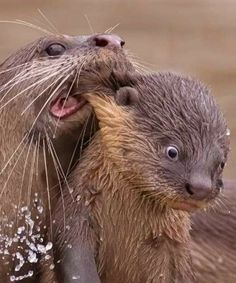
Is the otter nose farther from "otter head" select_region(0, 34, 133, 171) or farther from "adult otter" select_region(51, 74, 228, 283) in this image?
"otter head" select_region(0, 34, 133, 171)

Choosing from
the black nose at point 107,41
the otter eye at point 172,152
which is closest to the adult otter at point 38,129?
the black nose at point 107,41

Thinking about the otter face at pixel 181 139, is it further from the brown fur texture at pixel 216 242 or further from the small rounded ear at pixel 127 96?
the brown fur texture at pixel 216 242

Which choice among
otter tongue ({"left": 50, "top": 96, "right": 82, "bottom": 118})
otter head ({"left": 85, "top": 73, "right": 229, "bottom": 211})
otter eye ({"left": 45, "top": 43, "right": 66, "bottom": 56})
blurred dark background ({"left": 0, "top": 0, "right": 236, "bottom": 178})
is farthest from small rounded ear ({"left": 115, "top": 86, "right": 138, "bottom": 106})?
blurred dark background ({"left": 0, "top": 0, "right": 236, "bottom": 178})

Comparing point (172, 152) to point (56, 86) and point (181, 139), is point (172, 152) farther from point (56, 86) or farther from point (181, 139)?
point (56, 86)

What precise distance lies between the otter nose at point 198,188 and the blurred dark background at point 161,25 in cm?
312

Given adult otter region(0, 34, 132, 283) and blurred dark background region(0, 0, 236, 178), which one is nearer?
adult otter region(0, 34, 132, 283)

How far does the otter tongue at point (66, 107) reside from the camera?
11.1 feet

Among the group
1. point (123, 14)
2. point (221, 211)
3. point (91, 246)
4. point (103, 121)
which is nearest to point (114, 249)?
point (91, 246)

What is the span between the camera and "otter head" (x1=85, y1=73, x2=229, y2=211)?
315 centimetres

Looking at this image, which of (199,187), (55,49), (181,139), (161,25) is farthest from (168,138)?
(161,25)

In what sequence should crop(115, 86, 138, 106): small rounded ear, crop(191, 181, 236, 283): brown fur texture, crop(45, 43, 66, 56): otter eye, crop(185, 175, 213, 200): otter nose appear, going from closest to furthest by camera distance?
crop(185, 175, 213, 200): otter nose
crop(115, 86, 138, 106): small rounded ear
crop(45, 43, 66, 56): otter eye
crop(191, 181, 236, 283): brown fur texture

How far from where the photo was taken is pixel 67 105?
134 inches

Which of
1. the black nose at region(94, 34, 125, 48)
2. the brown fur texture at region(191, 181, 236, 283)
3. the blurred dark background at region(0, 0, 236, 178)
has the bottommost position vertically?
the blurred dark background at region(0, 0, 236, 178)

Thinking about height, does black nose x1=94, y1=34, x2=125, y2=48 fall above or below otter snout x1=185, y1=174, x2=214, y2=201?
above
